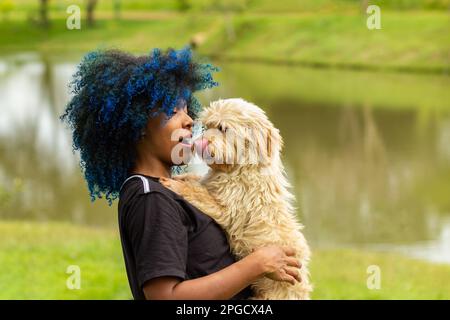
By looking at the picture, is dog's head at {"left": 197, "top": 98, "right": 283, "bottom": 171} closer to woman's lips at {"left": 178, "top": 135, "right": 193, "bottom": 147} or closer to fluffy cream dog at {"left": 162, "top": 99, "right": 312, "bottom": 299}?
fluffy cream dog at {"left": 162, "top": 99, "right": 312, "bottom": 299}

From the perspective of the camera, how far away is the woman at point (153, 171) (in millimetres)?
2193

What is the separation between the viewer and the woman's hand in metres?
2.35

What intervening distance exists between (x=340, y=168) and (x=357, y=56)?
20.9 metres

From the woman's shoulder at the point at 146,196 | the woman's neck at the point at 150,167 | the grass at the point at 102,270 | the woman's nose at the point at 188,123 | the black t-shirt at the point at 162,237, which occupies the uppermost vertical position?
the woman's nose at the point at 188,123

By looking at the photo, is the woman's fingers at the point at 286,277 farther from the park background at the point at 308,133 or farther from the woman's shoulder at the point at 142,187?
the park background at the point at 308,133

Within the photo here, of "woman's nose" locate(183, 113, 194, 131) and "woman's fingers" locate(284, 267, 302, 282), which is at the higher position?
"woman's nose" locate(183, 113, 194, 131)

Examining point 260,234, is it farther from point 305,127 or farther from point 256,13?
point 256,13

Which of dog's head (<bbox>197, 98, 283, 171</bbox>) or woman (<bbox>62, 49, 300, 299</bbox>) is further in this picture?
dog's head (<bbox>197, 98, 283, 171</bbox>)

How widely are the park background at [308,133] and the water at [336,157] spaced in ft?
0.18

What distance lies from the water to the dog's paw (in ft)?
26.3

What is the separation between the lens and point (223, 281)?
223 cm

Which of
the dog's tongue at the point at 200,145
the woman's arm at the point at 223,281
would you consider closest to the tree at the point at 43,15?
the dog's tongue at the point at 200,145

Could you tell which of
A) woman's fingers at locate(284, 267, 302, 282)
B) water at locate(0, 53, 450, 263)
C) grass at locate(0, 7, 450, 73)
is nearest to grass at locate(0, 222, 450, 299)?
water at locate(0, 53, 450, 263)

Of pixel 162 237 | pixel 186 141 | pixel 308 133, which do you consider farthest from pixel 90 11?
pixel 162 237
